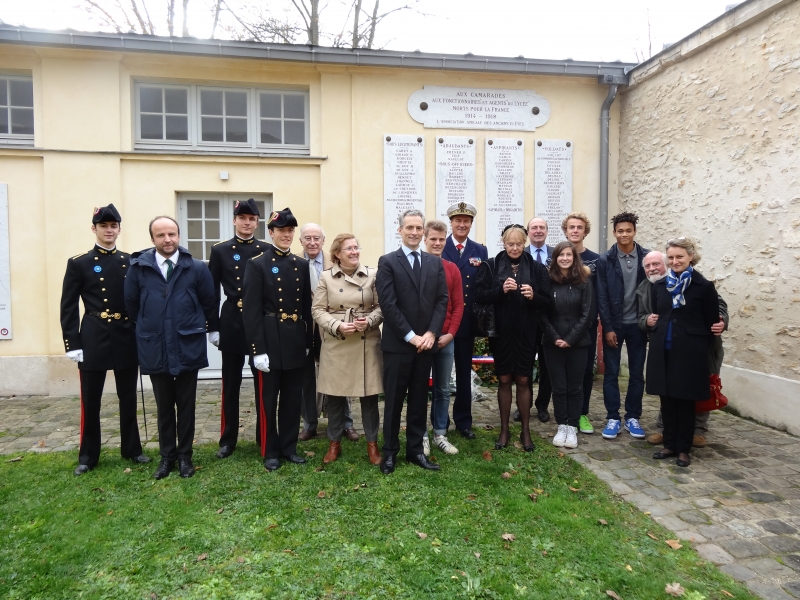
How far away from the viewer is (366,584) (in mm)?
2648

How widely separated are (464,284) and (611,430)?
192 centimetres

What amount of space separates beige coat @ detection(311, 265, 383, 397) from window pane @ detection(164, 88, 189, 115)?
4.36m

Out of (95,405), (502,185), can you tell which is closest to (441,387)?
(95,405)

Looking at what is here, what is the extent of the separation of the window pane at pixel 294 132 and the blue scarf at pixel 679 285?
4974mm

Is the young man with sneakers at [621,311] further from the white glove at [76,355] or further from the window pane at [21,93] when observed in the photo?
the window pane at [21,93]

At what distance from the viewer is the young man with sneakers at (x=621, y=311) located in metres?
4.88

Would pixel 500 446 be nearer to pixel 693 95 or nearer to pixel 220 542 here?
pixel 220 542

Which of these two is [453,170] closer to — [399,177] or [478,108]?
[399,177]

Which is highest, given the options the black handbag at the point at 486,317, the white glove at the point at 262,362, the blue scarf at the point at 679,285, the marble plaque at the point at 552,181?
the marble plaque at the point at 552,181

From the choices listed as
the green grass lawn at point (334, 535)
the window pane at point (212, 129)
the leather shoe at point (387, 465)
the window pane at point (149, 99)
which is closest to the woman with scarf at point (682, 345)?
the green grass lawn at point (334, 535)

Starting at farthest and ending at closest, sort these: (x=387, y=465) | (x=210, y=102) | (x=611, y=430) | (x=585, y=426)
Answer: (x=210, y=102) → (x=585, y=426) → (x=611, y=430) → (x=387, y=465)

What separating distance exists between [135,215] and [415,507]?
→ 17.6 feet

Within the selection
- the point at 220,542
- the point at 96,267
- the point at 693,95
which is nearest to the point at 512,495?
the point at 220,542

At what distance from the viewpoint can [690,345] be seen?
13.8ft
